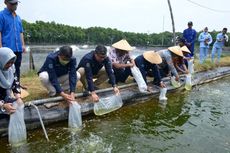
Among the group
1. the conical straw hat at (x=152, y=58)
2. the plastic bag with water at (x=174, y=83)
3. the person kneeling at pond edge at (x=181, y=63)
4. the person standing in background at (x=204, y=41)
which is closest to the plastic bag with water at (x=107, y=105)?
the conical straw hat at (x=152, y=58)

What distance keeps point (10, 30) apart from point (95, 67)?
204cm

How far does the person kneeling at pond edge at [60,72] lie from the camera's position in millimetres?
6078

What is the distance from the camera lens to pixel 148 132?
247 inches

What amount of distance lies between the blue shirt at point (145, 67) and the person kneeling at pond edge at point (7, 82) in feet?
12.8

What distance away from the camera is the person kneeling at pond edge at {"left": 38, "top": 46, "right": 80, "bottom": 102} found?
6078 mm

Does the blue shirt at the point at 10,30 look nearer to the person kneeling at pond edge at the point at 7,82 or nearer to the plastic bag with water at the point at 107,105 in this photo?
the person kneeling at pond edge at the point at 7,82

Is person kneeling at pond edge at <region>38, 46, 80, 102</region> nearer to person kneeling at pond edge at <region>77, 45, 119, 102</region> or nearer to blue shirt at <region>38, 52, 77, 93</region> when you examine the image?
blue shirt at <region>38, 52, 77, 93</region>

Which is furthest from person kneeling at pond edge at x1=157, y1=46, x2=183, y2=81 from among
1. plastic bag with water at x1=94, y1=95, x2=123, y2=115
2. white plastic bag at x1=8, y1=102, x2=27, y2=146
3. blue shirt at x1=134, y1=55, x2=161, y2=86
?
white plastic bag at x1=8, y1=102, x2=27, y2=146

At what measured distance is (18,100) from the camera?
5.21 m

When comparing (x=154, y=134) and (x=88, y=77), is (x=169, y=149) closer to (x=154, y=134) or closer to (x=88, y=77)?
(x=154, y=134)

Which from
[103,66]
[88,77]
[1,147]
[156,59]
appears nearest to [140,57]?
[156,59]

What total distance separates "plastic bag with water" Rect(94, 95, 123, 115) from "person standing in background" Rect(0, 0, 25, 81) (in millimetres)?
2059

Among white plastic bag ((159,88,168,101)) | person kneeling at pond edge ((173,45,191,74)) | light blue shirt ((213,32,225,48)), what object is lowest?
white plastic bag ((159,88,168,101))

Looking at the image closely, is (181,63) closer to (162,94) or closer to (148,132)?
(162,94)
